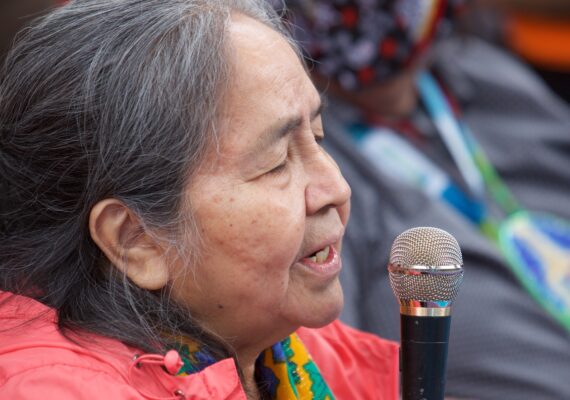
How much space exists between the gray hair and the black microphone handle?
326 millimetres

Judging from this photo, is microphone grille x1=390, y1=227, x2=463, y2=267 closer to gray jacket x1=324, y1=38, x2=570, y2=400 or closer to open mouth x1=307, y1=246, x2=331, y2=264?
open mouth x1=307, y1=246, x2=331, y2=264

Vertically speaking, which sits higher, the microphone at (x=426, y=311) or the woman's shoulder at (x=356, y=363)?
the microphone at (x=426, y=311)

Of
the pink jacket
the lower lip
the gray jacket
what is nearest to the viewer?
the pink jacket

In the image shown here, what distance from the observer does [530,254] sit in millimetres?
2840

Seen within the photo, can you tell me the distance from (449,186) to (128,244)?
4.83 ft

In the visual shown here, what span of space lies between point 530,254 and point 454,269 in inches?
58.3

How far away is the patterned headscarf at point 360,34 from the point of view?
2.73 metres

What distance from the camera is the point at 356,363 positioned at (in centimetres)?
192

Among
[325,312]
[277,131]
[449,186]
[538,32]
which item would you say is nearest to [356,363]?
[325,312]

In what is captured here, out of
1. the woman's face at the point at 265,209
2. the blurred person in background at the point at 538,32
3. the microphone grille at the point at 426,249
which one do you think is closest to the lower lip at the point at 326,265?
the woman's face at the point at 265,209

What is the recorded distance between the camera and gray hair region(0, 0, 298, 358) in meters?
1.48

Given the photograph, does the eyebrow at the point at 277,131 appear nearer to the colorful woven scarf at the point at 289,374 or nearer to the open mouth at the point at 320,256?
the open mouth at the point at 320,256

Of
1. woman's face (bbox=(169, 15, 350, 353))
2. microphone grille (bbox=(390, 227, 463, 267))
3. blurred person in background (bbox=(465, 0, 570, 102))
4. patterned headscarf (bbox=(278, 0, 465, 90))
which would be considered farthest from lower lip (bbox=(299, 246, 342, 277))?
blurred person in background (bbox=(465, 0, 570, 102))

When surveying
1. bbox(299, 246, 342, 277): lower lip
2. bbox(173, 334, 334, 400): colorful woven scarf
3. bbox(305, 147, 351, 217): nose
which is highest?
bbox(305, 147, 351, 217): nose
